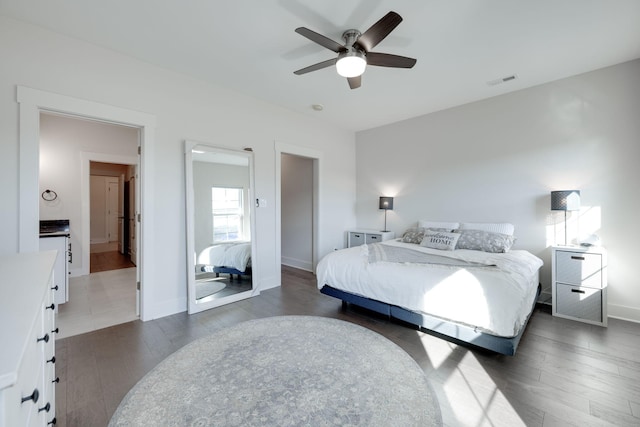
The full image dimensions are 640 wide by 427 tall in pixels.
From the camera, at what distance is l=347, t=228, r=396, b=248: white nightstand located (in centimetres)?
482

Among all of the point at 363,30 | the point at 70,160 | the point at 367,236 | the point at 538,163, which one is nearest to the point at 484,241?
the point at 538,163

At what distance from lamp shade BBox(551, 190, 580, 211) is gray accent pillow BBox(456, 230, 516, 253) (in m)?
0.62

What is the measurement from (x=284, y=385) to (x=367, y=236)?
342 centimetres

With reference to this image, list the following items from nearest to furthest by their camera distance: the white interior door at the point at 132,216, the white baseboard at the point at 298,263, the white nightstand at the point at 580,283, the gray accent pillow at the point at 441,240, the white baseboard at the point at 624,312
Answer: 1. the white nightstand at the point at 580,283
2. the white baseboard at the point at 624,312
3. the gray accent pillow at the point at 441,240
4. the white baseboard at the point at 298,263
5. the white interior door at the point at 132,216


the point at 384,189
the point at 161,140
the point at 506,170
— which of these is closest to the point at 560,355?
the point at 506,170

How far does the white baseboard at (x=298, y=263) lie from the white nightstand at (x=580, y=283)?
3.61 meters

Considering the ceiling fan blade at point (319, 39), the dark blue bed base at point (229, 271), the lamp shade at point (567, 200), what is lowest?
the dark blue bed base at point (229, 271)

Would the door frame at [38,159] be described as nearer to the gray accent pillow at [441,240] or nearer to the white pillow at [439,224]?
the gray accent pillow at [441,240]

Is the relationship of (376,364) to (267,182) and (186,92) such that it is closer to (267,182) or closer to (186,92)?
(267,182)

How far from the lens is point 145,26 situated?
2414 mm

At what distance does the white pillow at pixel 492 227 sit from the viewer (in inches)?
143

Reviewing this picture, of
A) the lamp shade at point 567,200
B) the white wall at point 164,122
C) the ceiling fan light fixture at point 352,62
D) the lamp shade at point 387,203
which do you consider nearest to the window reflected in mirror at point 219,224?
the white wall at point 164,122

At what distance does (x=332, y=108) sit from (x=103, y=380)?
4.16 meters

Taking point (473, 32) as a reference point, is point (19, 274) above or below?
below
